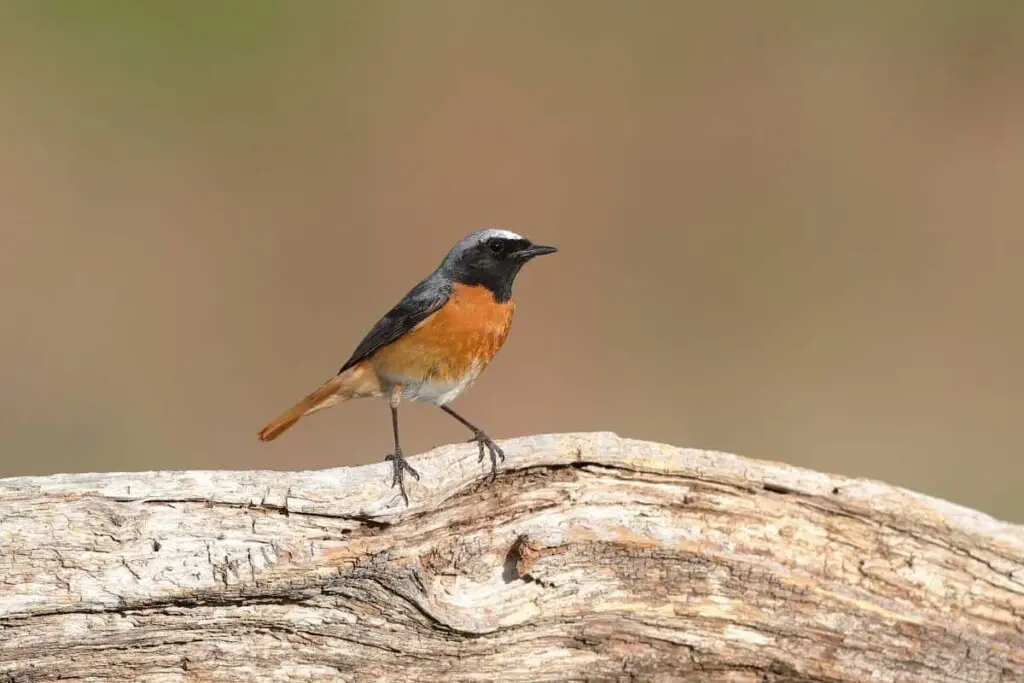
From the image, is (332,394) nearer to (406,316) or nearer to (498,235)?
(406,316)

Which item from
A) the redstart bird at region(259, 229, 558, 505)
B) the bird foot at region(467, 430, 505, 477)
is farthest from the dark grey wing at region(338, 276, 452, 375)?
the bird foot at region(467, 430, 505, 477)

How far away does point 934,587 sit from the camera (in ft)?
12.6

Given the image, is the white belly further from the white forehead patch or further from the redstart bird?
the white forehead patch

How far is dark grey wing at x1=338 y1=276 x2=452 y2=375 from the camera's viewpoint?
189 inches

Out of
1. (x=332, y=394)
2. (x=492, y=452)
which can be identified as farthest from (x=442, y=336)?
(x=492, y=452)

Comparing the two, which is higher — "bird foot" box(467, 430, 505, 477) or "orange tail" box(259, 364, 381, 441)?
"orange tail" box(259, 364, 381, 441)

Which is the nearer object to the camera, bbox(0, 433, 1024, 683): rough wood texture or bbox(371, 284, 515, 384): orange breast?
bbox(0, 433, 1024, 683): rough wood texture

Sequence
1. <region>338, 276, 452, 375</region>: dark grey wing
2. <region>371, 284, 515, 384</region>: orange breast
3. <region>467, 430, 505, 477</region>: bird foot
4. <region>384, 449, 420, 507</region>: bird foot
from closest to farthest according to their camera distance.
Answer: <region>384, 449, 420, 507</region>: bird foot < <region>467, 430, 505, 477</region>: bird foot < <region>371, 284, 515, 384</region>: orange breast < <region>338, 276, 452, 375</region>: dark grey wing

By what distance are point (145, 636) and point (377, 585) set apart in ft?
2.28

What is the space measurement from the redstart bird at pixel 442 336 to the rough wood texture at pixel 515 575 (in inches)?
39.0

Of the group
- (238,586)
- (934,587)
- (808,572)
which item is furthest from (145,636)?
(934,587)

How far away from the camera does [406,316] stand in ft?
15.8

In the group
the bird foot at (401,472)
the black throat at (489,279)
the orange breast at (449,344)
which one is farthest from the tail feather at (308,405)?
the bird foot at (401,472)

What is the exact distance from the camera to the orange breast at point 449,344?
4680mm
